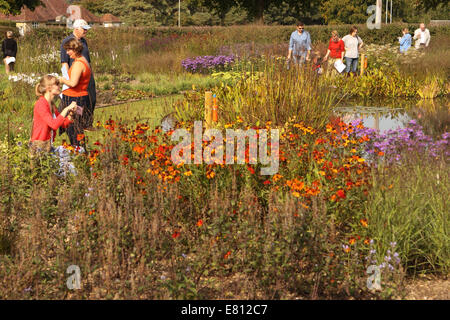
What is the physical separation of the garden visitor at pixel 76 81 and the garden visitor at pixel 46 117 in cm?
61

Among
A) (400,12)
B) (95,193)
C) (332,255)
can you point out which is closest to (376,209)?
(332,255)

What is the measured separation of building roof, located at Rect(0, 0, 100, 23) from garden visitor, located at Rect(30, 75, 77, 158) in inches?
2584

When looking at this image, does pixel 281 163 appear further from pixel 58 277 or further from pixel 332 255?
pixel 58 277

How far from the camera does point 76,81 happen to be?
7.18m

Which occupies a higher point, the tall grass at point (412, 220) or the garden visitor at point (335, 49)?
the garden visitor at point (335, 49)

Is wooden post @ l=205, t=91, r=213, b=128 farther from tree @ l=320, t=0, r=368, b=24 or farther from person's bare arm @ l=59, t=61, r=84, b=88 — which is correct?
tree @ l=320, t=0, r=368, b=24

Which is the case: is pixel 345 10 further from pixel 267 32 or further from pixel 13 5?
pixel 267 32

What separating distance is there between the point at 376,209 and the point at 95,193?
2.17 meters

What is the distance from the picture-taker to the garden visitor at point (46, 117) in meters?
6.30

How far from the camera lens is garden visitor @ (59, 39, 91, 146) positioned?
7145mm

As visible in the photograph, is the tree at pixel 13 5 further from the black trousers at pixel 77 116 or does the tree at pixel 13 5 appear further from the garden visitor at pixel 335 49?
the black trousers at pixel 77 116

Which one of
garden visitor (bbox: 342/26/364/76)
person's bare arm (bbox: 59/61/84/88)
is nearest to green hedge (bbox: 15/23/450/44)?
garden visitor (bbox: 342/26/364/76)

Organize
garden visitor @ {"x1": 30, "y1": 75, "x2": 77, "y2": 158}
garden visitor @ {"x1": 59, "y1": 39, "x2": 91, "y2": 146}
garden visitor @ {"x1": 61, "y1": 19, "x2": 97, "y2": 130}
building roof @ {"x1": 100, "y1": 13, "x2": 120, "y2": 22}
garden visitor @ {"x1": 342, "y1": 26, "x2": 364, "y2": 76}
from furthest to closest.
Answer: building roof @ {"x1": 100, "y1": 13, "x2": 120, "y2": 22} < garden visitor @ {"x1": 342, "y1": 26, "x2": 364, "y2": 76} < garden visitor @ {"x1": 61, "y1": 19, "x2": 97, "y2": 130} < garden visitor @ {"x1": 59, "y1": 39, "x2": 91, "y2": 146} < garden visitor @ {"x1": 30, "y1": 75, "x2": 77, "y2": 158}

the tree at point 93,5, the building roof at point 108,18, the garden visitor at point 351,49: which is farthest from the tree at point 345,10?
the garden visitor at point 351,49
